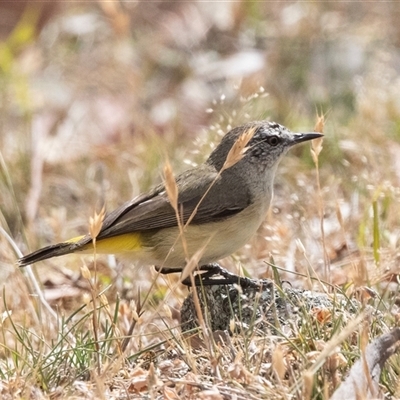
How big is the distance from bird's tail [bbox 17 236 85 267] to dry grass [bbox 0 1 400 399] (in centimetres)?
17

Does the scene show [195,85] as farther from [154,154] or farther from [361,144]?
[361,144]

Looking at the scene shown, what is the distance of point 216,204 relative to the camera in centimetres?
453

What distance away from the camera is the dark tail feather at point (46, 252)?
4207 millimetres

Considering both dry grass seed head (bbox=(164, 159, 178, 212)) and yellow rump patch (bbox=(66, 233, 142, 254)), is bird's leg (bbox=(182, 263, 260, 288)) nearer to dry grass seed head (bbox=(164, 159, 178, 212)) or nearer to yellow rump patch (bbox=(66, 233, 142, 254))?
yellow rump patch (bbox=(66, 233, 142, 254))

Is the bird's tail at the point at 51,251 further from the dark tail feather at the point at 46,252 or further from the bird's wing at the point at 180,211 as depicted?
the bird's wing at the point at 180,211

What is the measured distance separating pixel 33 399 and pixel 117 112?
5256 mm

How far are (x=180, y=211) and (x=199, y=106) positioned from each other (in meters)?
3.78

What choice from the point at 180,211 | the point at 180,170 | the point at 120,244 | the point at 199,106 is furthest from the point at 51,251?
the point at 199,106

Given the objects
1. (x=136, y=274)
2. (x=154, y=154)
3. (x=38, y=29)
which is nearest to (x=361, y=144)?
(x=154, y=154)

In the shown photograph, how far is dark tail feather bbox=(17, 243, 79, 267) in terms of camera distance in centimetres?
421

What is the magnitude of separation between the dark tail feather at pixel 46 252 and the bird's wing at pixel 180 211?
17cm

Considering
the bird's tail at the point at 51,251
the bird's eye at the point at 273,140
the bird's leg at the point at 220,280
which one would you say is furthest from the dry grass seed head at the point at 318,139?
the bird's tail at the point at 51,251

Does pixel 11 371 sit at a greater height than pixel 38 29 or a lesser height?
lesser

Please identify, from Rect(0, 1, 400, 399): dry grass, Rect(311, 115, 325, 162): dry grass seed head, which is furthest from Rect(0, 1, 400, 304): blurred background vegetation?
Rect(311, 115, 325, 162): dry grass seed head
